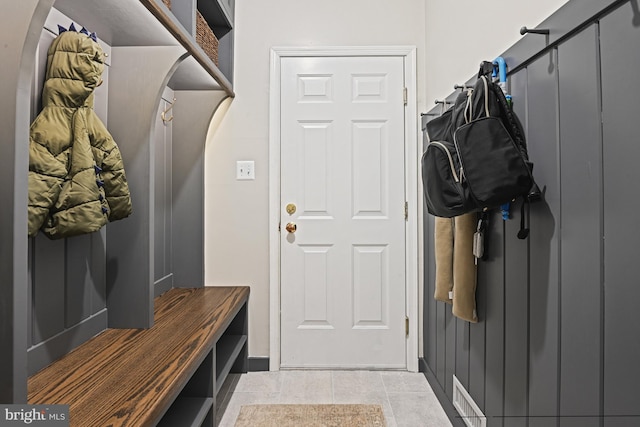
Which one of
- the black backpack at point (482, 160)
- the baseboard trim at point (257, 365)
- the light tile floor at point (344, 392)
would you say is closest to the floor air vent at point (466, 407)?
the light tile floor at point (344, 392)

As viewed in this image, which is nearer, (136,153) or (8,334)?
(8,334)

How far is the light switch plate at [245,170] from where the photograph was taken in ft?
9.47

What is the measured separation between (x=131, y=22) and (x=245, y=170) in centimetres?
134

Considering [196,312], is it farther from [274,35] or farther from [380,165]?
[274,35]

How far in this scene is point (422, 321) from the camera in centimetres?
287

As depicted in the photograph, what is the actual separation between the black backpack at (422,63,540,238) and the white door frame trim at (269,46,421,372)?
1.29 m

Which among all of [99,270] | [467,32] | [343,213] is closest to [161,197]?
[99,270]

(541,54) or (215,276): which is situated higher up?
(541,54)

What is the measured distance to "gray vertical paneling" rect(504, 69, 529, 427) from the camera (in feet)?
4.64

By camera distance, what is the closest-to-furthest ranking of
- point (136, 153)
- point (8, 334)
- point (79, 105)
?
point (8, 334) → point (79, 105) → point (136, 153)

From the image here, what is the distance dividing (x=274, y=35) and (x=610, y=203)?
2.39 meters

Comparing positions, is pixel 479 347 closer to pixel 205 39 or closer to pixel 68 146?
pixel 68 146

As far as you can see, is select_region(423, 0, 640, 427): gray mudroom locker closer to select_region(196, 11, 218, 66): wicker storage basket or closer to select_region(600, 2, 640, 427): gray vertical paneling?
select_region(600, 2, 640, 427): gray vertical paneling

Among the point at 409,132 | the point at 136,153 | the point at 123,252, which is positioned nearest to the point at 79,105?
the point at 136,153
